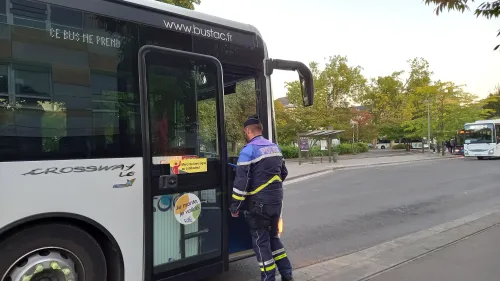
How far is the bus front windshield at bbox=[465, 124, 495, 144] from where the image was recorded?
28.9m

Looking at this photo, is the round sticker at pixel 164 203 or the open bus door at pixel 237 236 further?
the open bus door at pixel 237 236

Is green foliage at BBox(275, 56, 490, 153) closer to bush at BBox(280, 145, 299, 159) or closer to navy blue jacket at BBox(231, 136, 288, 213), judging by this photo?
bush at BBox(280, 145, 299, 159)

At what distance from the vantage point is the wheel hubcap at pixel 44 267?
281 cm

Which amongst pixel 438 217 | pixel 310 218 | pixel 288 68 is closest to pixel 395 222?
pixel 438 217

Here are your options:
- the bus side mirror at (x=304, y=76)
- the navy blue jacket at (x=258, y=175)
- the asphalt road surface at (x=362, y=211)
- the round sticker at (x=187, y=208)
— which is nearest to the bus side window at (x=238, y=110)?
the navy blue jacket at (x=258, y=175)

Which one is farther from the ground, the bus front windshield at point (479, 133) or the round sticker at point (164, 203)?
the bus front windshield at point (479, 133)

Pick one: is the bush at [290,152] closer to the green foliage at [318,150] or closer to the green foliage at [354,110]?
the green foliage at [318,150]

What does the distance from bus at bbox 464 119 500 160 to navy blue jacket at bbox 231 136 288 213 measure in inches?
1191

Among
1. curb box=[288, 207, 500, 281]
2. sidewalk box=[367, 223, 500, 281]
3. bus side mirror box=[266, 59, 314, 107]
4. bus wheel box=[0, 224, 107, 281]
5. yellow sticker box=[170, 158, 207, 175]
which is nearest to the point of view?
bus wheel box=[0, 224, 107, 281]

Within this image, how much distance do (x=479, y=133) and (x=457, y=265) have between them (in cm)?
2905

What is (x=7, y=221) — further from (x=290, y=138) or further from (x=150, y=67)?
(x=290, y=138)

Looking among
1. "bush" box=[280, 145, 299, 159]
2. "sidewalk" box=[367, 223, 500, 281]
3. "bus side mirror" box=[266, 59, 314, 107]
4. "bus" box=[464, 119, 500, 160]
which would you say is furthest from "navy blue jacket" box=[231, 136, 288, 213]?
"bus" box=[464, 119, 500, 160]

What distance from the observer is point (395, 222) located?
25.9ft

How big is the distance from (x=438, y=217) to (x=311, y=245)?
3737mm
